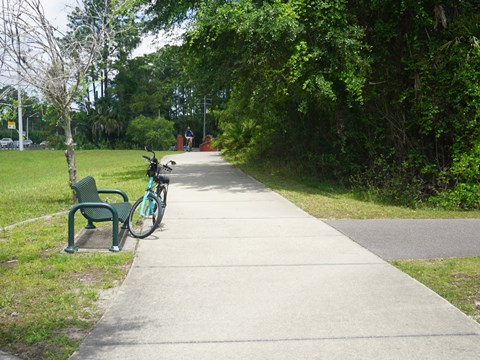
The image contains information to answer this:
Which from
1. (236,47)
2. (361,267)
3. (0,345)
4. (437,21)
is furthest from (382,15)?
(0,345)

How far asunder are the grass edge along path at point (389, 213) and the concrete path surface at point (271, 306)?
0.27 metres

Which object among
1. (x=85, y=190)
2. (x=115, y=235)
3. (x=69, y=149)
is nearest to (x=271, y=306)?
(x=115, y=235)

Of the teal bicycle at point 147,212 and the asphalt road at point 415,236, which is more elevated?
the teal bicycle at point 147,212

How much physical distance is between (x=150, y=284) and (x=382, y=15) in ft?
33.6

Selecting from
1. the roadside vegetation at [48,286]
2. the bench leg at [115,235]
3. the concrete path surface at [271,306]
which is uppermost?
the bench leg at [115,235]

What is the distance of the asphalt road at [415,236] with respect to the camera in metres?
7.14

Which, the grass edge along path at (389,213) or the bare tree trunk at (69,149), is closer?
the grass edge along path at (389,213)

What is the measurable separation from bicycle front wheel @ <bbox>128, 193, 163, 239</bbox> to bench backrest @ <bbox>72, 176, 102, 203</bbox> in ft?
1.97

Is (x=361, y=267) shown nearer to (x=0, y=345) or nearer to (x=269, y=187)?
(x=0, y=345)

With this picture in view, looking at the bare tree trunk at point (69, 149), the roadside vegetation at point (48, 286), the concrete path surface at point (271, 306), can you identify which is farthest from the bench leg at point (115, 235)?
the bare tree trunk at point (69, 149)

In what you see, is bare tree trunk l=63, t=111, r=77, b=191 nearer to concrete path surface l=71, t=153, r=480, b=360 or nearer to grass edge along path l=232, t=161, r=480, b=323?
concrete path surface l=71, t=153, r=480, b=360

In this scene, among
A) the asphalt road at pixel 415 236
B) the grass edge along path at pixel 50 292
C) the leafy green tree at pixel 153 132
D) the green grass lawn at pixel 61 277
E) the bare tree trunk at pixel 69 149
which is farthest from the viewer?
the leafy green tree at pixel 153 132

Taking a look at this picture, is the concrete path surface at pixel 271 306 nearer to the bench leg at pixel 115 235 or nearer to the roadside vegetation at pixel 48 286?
the roadside vegetation at pixel 48 286

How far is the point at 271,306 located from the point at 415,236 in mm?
3994
